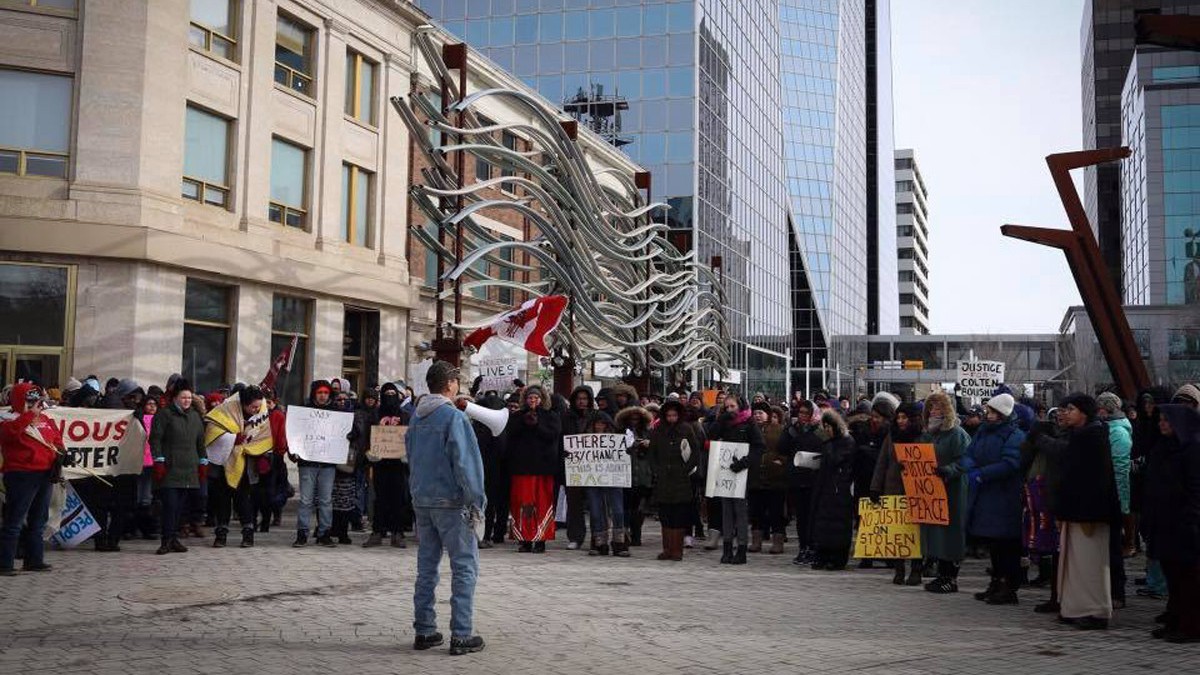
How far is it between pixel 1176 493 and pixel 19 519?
10802mm

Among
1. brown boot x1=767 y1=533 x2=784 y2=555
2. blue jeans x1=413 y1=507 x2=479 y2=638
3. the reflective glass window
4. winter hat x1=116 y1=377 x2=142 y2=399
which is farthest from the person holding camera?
the reflective glass window

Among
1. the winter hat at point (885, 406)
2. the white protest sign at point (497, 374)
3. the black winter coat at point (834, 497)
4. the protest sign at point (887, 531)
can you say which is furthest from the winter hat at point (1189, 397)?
the white protest sign at point (497, 374)

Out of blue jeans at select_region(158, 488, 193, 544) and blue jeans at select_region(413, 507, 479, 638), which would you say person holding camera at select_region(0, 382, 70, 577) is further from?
blue jeans at select_region(413, 507, 479, 638)

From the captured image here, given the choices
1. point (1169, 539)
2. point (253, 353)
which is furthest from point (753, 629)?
point (253, 353)

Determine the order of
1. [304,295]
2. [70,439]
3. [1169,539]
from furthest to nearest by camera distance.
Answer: [304,295] < [70,439] < [1169,539]

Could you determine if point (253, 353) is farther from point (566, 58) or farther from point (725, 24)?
point (725, 24)

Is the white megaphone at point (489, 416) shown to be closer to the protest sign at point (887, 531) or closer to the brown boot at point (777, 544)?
the protest sign at point (887, 531)

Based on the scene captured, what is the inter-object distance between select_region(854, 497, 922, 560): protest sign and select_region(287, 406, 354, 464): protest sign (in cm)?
648

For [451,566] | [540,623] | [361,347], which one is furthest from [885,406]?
[361,347]

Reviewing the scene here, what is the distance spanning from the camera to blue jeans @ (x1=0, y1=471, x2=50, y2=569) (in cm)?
1096

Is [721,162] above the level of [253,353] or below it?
above

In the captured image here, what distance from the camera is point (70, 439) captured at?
12.6 metres

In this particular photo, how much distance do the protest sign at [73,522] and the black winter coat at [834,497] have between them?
841 cm

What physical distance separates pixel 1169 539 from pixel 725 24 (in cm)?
5731
